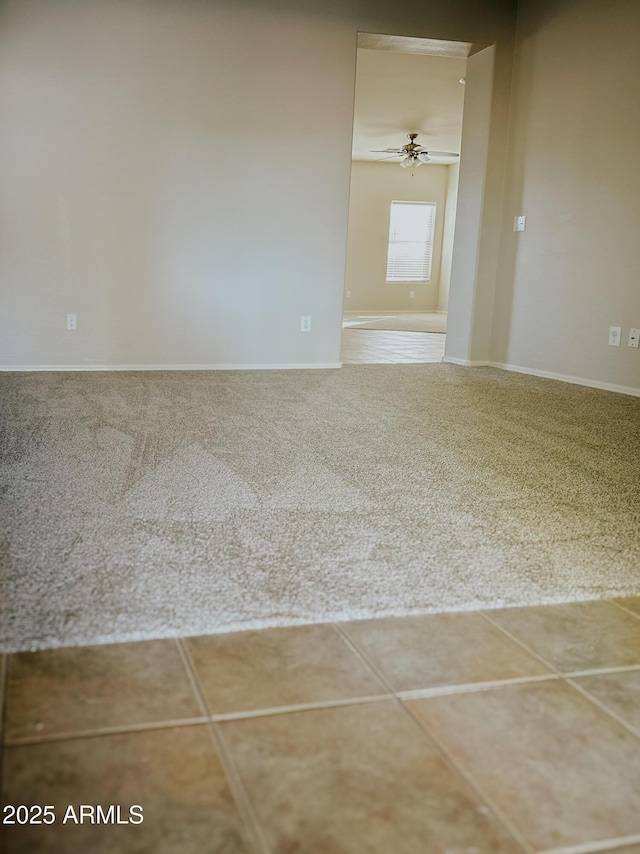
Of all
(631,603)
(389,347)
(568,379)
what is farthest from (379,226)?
(631,603)

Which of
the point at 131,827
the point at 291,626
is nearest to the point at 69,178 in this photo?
the point at 291,626

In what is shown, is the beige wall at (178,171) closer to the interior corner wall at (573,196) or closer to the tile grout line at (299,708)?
the interior corner wall at (573,196)

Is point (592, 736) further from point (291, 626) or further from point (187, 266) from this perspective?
point (187, 266)

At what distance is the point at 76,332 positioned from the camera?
4348mm

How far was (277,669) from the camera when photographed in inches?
46.7

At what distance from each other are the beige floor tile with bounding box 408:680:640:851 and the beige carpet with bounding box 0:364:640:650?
1.07 ft

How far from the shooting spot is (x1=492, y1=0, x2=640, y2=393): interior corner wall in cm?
416

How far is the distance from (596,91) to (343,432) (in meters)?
2.89

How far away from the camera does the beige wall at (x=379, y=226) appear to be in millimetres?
10625

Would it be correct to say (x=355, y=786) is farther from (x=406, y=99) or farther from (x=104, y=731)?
(x=406, y=99)

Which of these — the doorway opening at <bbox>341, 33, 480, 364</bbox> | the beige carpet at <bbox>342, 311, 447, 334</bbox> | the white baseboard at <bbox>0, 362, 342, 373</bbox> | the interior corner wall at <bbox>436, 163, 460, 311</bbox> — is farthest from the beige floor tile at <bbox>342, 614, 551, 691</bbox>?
the interior corner wall at <bbox>436, 163, 460, 311</bbox>

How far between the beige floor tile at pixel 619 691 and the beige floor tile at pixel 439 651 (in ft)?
0.25

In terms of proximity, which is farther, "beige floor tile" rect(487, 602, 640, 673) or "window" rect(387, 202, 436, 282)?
"window" rect(387, 202, 436, 282)

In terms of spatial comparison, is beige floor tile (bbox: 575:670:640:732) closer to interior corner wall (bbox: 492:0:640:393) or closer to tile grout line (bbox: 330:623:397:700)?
tile grout line (bbox: 330:623:397:700)
